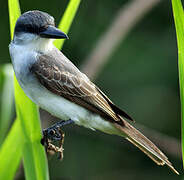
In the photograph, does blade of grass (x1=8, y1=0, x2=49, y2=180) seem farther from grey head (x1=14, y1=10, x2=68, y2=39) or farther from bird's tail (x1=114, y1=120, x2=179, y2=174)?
bird's tail (x1=114, y1=120, x2=179, y2=174)

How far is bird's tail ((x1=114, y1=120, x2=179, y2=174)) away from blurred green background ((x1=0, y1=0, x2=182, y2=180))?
8.50 ft

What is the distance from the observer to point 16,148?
8.55ft

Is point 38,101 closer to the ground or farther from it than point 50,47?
closer to the ground

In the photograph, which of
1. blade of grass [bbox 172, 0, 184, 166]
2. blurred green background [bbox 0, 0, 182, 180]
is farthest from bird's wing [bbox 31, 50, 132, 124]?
blurred green background [bbox 0, 0, 182, 180]

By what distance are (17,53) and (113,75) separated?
117 inches

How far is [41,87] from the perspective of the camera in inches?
118

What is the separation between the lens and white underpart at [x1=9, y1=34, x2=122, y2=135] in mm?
2924

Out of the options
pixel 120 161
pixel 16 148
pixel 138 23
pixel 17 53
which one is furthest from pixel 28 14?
pixel 120 161

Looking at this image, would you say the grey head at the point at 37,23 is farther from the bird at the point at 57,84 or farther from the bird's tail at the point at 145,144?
the bird's tail at the point at 145,144

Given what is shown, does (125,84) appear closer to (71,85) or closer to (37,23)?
(71,85)

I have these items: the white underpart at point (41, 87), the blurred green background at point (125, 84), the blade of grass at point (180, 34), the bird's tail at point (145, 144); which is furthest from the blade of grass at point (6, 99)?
the blurred green background at point (125, 84)

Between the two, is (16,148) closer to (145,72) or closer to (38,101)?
(38,101)

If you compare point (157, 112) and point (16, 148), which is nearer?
point (16, 148)

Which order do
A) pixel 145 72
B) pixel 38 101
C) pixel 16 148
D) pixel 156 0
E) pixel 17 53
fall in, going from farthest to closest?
pixel 145 72 < pixel 156 0 < pixel 17 53 < pixel 38 101 < pixel 16 148
